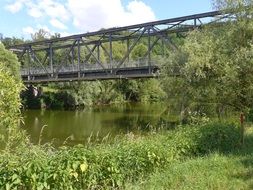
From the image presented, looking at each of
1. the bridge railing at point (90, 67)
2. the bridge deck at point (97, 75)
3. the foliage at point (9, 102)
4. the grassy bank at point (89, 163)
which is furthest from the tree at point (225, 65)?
the bridge railing at point (90, 67)

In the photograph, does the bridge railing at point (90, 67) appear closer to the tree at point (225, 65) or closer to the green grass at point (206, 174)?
the tree at point (225, 65)

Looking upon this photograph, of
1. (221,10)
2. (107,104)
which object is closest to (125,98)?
(107,104)

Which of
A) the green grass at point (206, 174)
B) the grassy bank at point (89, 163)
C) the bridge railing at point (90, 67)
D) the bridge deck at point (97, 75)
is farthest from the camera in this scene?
the bridge railing at point (90, 67)

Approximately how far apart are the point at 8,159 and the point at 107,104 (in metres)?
75.5

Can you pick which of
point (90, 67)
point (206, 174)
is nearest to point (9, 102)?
point (206, 174)

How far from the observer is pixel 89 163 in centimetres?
1005

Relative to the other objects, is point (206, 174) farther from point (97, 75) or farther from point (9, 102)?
point (97, 75)

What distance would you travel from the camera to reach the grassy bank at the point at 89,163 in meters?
8.82

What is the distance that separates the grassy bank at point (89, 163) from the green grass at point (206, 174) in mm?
302

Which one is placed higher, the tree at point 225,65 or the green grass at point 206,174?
the tree at point 225,65

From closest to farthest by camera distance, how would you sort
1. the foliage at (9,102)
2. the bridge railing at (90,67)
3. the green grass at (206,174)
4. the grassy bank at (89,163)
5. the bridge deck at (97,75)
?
the grassy bank at (89,163) < the green grass at (206,174) < the foliage at (9,102) < the bridge deck at (97,75) < the bridge railing at (90,67)

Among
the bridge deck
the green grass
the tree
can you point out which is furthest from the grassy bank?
the bridge deck

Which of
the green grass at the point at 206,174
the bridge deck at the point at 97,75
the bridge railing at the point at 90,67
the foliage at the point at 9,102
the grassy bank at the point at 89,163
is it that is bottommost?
the green grass at the point at 206,174

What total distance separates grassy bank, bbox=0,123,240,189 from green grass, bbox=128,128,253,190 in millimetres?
302
